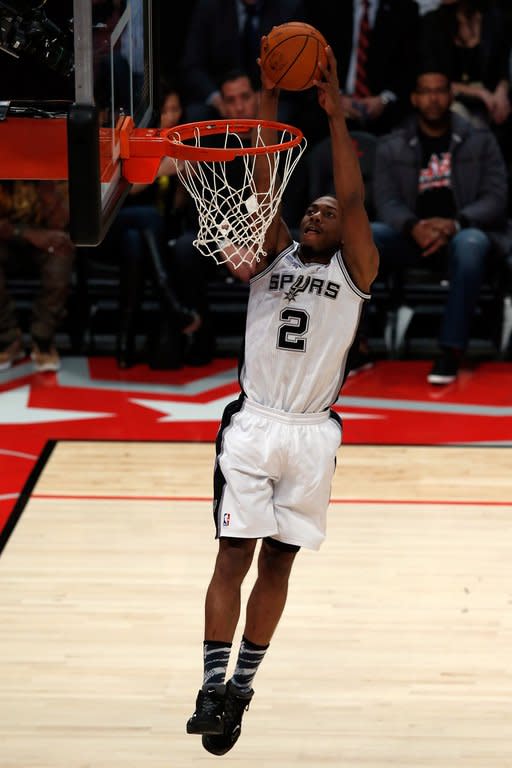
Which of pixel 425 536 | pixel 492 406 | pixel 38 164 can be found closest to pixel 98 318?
pixel 492 406

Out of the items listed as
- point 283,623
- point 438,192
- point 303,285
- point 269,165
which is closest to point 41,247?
point 438,192

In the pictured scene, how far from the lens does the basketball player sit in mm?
3869

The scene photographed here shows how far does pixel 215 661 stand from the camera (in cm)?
383

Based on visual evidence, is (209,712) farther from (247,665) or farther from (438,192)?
(438,192)

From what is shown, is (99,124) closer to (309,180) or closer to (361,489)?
(361,489)

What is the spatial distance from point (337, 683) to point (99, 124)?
2.13 meters

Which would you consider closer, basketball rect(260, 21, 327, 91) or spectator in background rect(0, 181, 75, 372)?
basketball rect(260, 21, 327, 91)

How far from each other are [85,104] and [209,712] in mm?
1805

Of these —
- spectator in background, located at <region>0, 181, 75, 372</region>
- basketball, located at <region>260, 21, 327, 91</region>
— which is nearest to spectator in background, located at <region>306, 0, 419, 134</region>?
spectator in background, located at <region>0, 181, 75, 372</region>

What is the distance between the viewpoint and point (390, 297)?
848 cm

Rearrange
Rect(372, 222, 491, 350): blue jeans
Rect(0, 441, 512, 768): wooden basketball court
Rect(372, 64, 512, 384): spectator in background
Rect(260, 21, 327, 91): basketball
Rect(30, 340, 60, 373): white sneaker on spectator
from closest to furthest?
Rect(260, 21, 327, 91): basketball → Rect(0, 441, 512, 768): wooden basketball court → Rect(372, 222, 491, 350): blue jeans → Rect(372, 64, 512, 384): spectator in background → Rect(30, 340, 60, 373): white sneaker on spectator

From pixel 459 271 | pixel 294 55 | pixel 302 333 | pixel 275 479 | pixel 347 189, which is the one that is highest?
pixel 294 55

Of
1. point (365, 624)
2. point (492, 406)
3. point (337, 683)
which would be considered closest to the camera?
point (337, 683)

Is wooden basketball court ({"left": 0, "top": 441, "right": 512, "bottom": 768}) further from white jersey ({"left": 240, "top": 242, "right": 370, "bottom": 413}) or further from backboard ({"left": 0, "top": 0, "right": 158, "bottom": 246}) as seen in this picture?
backboard ({"left": 0, "top": 0, "right": 158, "bottom": 246})
